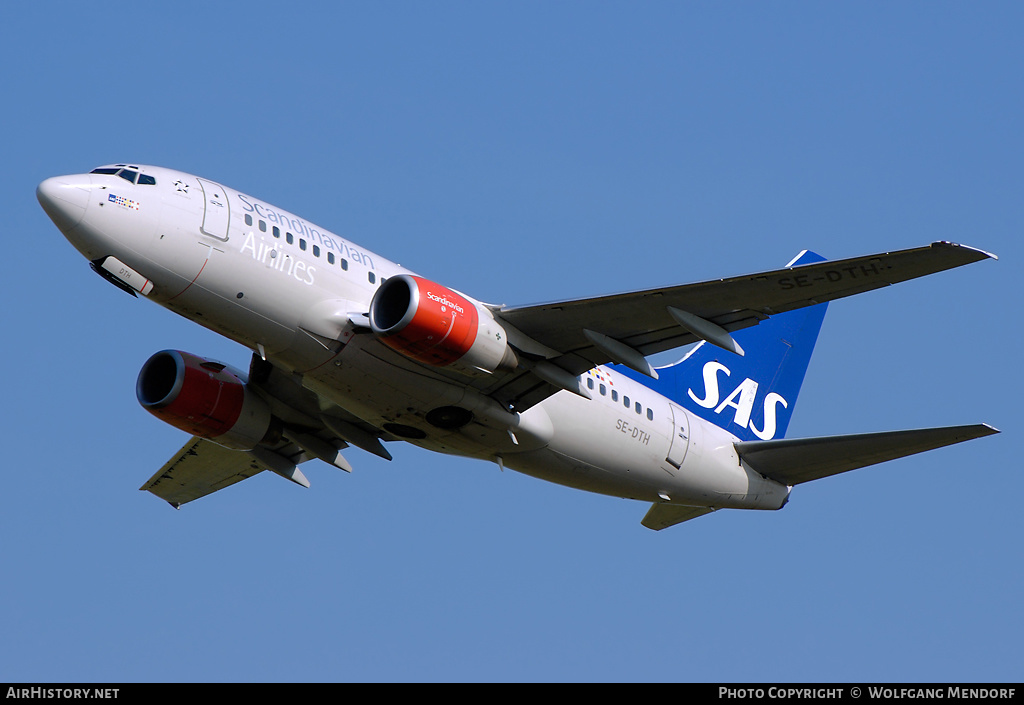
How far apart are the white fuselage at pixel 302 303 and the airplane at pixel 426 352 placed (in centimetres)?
4

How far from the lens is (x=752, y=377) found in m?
39.2

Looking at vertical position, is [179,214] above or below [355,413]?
above

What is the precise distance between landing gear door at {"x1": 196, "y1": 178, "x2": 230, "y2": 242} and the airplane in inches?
1.7

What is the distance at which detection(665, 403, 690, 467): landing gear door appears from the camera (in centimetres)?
3291

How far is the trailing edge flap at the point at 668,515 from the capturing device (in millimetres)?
35750

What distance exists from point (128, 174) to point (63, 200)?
5.14 ft

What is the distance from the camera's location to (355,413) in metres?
29.2

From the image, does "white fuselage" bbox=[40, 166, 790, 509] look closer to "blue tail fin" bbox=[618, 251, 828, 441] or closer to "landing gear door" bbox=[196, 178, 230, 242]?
"landing gear door" bbox=[196, 178, 230, 242]

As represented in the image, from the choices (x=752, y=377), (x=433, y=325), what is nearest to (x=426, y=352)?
(x=433, y=325)

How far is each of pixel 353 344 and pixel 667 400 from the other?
10311mm

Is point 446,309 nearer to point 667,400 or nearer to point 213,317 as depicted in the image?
point 213,317

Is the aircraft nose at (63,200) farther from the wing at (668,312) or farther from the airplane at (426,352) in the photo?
the wing at (668,312)

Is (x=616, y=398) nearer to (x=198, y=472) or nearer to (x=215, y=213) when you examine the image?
(x=215, y=213)
